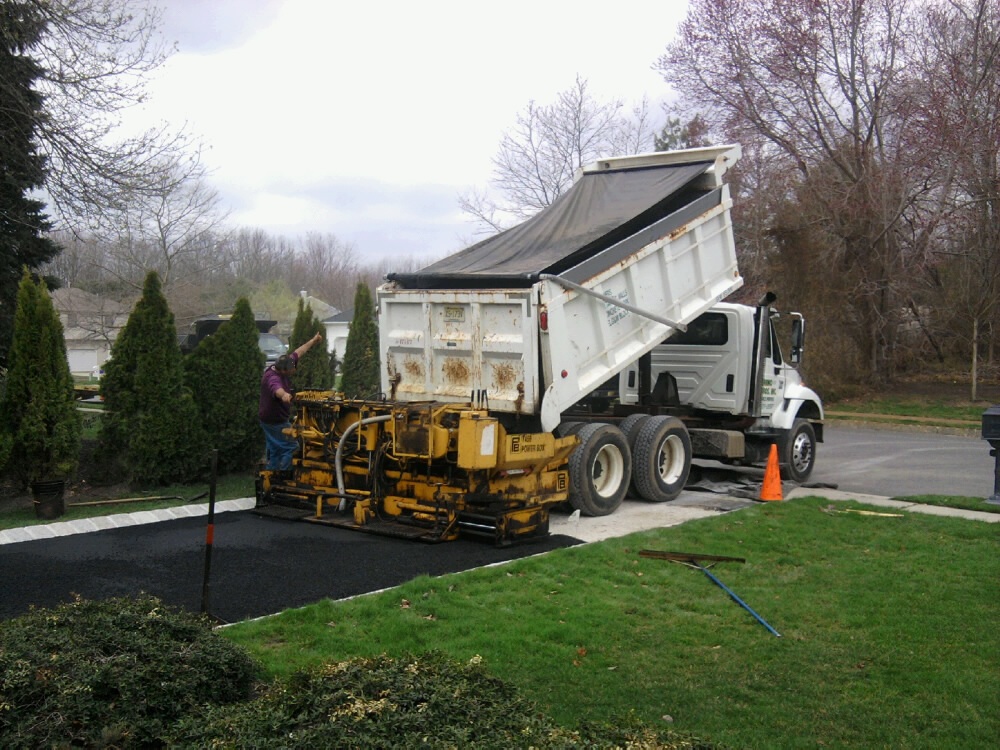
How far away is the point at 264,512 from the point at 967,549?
22.7 feet

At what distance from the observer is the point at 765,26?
2652 centimetres

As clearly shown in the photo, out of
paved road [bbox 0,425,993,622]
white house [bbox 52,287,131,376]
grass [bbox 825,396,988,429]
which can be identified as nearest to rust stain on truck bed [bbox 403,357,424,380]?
paved road [bbox 0,425,993,622]

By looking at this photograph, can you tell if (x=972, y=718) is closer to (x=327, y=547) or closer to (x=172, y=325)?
(x=327, y=547)

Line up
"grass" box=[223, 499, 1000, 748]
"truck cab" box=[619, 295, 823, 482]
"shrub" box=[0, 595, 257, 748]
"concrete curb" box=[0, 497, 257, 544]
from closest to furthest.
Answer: "shrub" box=[0, 595, 257, 748] < "grass" box=[223, 499, 1000, 748] < "concrete curb" box=[0, 497, 257, 544] < "truck cab" box=[619, 295, 823, 482]

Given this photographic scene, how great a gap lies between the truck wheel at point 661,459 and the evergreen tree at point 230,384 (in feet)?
17.1

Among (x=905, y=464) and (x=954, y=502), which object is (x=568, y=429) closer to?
(x=954, y=502)

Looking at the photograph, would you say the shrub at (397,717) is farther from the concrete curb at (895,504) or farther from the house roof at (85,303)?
the house roof at (85,303)

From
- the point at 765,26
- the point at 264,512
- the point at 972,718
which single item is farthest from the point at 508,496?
the point at 765,26

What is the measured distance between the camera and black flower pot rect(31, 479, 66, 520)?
9.83 metres

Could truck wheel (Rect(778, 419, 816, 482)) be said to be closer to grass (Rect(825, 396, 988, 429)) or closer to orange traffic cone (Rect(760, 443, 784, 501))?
orange traffic cone (Rect(760, 443, 784, 501))

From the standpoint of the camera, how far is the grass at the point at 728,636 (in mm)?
4754

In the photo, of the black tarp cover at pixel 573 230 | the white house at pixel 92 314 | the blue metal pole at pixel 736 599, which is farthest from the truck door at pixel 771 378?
the white house at pixel 92 314

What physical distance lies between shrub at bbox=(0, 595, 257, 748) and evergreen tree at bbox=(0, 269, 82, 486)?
6.26 meters

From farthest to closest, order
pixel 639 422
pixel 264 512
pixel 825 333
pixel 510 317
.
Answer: pixel 825 333
pixel 639 422
pixel 264 512
pixel 510 317
